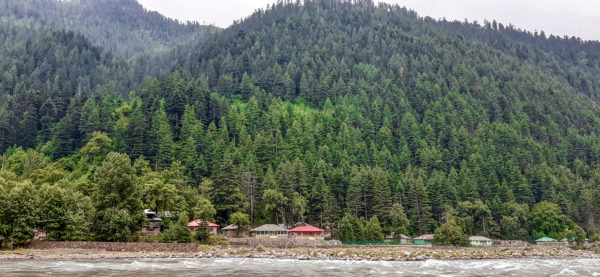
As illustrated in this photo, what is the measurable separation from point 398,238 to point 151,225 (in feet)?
183

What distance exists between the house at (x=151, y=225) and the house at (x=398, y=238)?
5129 cm

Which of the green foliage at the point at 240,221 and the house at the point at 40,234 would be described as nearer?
the house at the point at 40,234

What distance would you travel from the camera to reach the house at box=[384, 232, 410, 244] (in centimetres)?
10382

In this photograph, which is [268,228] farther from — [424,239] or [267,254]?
[424,239]

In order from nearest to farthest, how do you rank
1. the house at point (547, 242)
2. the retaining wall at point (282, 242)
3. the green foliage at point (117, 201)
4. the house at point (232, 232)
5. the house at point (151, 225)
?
the green foliage at point (117, 201)
the house at point (151, 225)
the retaining wall at point (282, 242)
the house at point (232, 232)
the house at point (547, 242)

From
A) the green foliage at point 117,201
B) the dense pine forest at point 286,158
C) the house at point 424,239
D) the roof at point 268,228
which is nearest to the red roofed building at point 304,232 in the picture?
the roof at point 268,228

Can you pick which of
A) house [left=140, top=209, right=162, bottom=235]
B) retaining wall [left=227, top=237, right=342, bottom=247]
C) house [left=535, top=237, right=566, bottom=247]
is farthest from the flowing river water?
house [left=535, top=237, right=566, bottom=247]

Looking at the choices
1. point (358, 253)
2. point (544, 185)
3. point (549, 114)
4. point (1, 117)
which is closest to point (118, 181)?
point (358, 253)

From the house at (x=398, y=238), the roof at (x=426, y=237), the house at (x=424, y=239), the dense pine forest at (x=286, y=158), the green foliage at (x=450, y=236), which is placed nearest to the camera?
the dense pine forest at (x=286, y=158)

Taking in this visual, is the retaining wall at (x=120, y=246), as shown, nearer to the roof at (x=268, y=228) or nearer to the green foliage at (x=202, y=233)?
the green foliage at (x=202, y=233)

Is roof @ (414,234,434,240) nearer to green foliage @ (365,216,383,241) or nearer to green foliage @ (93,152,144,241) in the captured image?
green foliage @ (365,216,383,241)

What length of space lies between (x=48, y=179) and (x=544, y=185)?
429ft

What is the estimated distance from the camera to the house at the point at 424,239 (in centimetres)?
10256

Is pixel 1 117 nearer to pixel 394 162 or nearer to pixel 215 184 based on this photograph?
pixel 215 184
